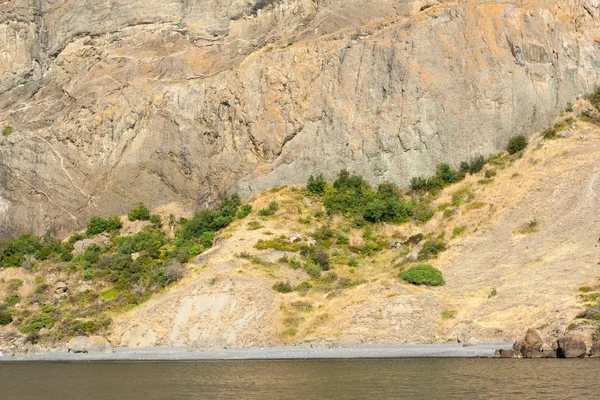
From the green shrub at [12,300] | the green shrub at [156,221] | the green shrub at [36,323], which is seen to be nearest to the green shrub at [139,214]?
the green shrub at [156,221]

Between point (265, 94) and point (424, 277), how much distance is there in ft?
80.0

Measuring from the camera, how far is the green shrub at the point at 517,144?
61.0m

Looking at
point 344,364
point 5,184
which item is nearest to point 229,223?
point 5,184

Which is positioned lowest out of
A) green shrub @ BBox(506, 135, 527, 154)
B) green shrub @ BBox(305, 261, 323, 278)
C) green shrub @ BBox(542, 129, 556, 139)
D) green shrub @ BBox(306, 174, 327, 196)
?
green shrub @ BBox(305, 261, 323, 278)

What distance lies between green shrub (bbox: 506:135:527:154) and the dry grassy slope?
1.05 metres

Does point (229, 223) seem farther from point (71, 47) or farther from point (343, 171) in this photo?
point (71, 47)

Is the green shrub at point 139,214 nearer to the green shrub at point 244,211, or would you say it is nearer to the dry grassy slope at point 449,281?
the green shrub at point 244,211

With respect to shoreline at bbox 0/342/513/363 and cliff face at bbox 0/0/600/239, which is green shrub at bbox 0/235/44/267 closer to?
cliff face at bbox 0/0/600/239

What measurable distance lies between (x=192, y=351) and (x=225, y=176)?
2379 centimetres

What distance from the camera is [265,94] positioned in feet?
220

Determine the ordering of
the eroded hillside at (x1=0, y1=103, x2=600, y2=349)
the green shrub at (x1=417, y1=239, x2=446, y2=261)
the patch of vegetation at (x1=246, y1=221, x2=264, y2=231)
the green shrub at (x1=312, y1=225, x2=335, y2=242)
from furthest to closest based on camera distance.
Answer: the green shrub at (x1=312, y1=225, x2=335, y2=242)
the patch of vegetation at (x1=246, y1=221, x2=264, y2=231)
the green shrub at (x1=417, y1=239, x2=446, y2=261)
the eroded hillside at (x1=0, y1=103, x2=600, y2=349)

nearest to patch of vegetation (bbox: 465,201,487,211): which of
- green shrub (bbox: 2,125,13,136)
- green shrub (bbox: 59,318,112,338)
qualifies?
green shrub (bbox: 59,318,112,338)

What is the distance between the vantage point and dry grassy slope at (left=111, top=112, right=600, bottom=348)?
144 feet

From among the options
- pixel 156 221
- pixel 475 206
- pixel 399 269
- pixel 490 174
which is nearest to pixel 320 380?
pixel 399 269
